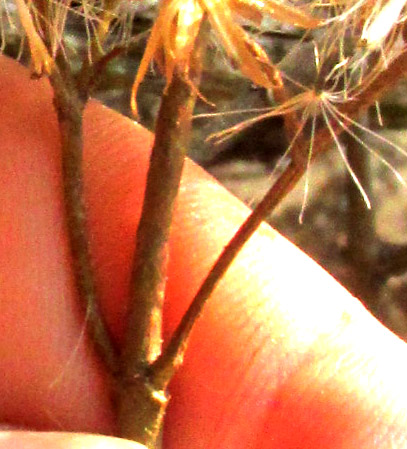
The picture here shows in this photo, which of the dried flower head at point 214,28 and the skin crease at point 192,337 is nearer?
the dried flower head at point 214,28

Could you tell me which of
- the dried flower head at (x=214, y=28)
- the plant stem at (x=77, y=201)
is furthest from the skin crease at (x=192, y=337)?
the dried flower head at (x=214, y=28)

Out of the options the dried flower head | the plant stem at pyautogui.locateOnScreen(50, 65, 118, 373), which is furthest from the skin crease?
the dried flower head

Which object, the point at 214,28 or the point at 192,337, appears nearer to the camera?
the point at 214,28

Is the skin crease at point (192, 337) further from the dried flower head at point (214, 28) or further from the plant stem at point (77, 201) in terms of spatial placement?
the dried flower head at point (214, 28)

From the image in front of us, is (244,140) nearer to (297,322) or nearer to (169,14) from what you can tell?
(297,322)

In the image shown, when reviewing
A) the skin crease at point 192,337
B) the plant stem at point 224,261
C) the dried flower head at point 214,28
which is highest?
the dried flower head at point 214,28

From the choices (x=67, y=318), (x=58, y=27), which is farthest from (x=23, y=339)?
(x=58, y=27)
